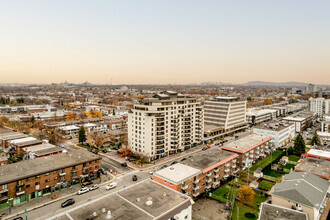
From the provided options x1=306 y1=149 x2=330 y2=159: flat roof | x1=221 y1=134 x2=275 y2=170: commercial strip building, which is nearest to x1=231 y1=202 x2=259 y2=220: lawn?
x1=221 y1=134 x2=275 y2=170: commercial strip building

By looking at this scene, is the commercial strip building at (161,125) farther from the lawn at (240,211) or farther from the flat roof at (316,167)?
the flat roof at (316,167)

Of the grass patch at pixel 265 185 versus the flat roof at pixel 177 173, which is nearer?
the flat roof at pixel 177 173

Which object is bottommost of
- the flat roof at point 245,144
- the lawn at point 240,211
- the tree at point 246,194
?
the lawn at point 240,211

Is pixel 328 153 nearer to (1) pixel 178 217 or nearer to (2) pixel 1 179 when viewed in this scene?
(1) pixel 178 217

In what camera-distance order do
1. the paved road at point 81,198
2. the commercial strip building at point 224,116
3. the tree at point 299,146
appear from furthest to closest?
the commercial strip building at point 224,116 → the tree at point 299,146 → the paved road at point 81,198

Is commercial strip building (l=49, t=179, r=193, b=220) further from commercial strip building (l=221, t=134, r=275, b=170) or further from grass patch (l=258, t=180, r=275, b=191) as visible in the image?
commercial strip building (l=221, t=134, r=275, b=170)

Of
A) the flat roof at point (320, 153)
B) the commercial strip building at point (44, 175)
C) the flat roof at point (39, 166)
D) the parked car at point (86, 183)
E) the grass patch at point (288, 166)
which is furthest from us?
the grass patch at point (288, 166)

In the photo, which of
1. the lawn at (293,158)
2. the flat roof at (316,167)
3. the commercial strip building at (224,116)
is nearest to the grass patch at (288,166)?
the lawn at (293,158)
